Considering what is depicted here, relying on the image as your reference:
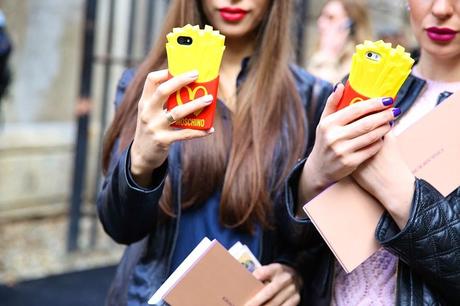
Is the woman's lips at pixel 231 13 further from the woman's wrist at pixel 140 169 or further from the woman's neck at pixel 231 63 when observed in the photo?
the woman's wrist at pixel 140 169

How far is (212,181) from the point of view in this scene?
7.16 feet

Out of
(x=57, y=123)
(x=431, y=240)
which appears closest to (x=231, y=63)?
(x=431, y=240)

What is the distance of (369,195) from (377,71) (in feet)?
0.97

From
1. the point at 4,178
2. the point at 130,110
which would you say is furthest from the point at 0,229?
the point at 130,110

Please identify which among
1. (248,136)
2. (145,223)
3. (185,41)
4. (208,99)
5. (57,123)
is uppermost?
(185,41)

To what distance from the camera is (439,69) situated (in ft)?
6.43

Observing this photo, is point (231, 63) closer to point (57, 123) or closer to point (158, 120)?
point (158, 120)

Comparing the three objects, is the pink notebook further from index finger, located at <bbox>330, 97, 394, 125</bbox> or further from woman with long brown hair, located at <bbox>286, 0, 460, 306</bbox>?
index finger, located at <bbox>330, 97, 394, 125</bbox>

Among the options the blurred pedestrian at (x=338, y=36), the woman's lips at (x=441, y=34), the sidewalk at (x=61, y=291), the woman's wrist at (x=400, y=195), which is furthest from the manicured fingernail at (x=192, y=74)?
the sidewalk at (x=61, y=291)

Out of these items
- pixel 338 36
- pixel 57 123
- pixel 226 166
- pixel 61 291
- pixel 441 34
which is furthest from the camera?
pixel 57 123

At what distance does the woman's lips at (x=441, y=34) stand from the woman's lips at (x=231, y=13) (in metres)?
0.59

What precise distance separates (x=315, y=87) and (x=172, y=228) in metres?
0.65

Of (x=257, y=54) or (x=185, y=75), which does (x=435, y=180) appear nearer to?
(x=185, y=75)

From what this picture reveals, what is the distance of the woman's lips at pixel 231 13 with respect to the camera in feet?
7.34
